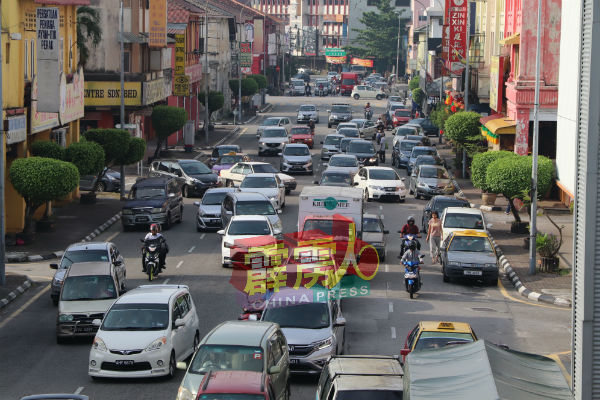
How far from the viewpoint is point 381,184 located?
48.1m

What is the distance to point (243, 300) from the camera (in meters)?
28.5

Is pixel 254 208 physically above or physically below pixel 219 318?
above

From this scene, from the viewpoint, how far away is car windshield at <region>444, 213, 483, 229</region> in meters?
36.0

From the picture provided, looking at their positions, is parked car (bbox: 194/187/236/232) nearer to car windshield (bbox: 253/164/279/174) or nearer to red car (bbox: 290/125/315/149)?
car windshield (bbox: 253/164/279/174)

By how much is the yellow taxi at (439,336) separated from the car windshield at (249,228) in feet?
43.6

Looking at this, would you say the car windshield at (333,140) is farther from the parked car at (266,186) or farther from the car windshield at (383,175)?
the parked car at (266,186)

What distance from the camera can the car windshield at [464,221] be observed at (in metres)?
36.0

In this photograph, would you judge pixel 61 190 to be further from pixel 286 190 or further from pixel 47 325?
pixel 286 190

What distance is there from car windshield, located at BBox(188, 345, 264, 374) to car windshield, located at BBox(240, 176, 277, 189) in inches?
1005

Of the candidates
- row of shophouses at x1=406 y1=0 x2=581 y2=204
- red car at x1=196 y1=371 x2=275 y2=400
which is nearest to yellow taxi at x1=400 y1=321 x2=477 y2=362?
red car at x1=196 y1=371 x2=275 y2=400

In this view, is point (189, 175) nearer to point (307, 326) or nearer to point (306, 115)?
point (307, 326)

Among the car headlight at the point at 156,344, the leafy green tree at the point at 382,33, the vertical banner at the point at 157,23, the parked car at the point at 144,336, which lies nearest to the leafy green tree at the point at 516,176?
the parked car at the point at 144,336

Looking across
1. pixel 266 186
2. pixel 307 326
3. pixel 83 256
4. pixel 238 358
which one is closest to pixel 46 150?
pixel 266 186

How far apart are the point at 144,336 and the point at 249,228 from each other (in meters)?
12.7
